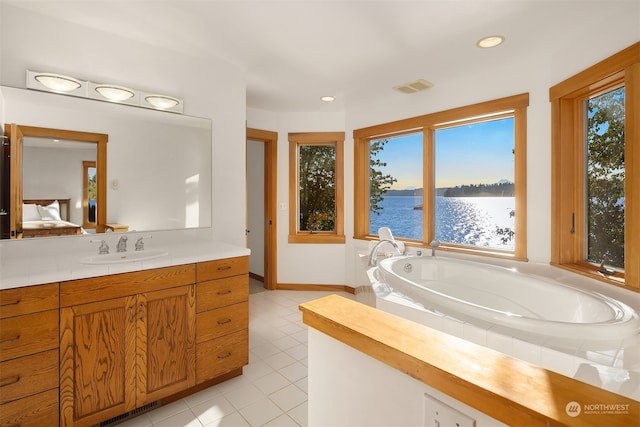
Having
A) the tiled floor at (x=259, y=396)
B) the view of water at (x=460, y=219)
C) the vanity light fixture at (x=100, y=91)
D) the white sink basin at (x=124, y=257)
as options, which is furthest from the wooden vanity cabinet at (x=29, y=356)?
the view of water at (x=460, y=219)

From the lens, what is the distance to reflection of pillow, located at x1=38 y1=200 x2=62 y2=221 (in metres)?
1.97

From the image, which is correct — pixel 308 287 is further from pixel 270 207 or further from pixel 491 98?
pixel 491 98

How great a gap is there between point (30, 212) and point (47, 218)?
0.09m

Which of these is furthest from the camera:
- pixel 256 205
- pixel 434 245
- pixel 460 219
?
pixel 256 205

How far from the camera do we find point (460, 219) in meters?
3.26

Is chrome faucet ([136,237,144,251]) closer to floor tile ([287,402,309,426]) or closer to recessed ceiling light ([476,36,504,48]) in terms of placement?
floor tile ([287,402,309,426])

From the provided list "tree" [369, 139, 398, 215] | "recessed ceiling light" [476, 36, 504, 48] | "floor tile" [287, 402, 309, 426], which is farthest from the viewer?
"tree" [369, 139, 398, 215]

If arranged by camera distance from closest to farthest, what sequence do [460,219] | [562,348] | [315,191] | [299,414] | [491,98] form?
[562,348] < [299,414] < [491,98] < [460,219] < [315,191]

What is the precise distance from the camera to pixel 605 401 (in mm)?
440

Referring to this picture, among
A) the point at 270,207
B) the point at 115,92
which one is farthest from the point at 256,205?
the point at 115,92

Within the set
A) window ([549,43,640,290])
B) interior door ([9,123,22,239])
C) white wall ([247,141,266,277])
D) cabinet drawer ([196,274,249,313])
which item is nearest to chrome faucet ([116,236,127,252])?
interior door ([9,123,22,239])

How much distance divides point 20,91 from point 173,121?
0.85 metres

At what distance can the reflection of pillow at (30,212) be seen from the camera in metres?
1.91

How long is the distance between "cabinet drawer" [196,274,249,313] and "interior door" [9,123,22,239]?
1081 mm
